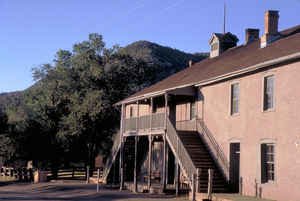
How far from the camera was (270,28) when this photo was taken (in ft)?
80.7

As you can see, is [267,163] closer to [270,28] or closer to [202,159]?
[202,159]

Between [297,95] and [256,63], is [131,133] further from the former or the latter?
[297,95]

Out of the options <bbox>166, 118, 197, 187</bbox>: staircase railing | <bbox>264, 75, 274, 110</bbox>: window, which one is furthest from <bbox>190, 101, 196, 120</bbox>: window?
<bbox>264, 75, 274, 110</bbox>: window

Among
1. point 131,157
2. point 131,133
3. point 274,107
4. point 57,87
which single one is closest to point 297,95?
point 274,107

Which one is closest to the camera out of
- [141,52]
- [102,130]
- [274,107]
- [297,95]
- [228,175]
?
[297,95]

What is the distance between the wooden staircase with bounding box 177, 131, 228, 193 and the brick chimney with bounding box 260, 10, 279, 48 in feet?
20.2

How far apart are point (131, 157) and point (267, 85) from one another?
600 inches

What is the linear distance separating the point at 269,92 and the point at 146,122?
9087 mm

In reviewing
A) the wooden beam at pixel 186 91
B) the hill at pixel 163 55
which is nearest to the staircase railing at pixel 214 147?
the wooden beam at pixel 186 91

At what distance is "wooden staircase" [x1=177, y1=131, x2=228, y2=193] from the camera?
21250mm

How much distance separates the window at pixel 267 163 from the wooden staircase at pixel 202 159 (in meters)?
2.59

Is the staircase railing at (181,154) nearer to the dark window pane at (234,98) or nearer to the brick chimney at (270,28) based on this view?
the dark window pane at (234,98)

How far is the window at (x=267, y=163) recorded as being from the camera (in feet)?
62.2

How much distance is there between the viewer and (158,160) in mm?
31188
